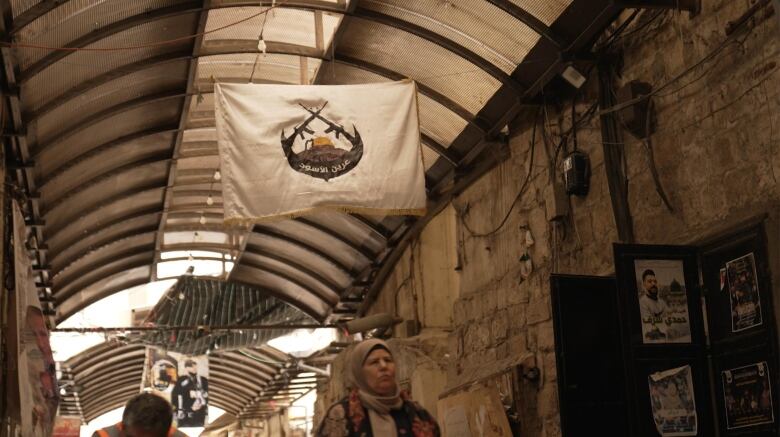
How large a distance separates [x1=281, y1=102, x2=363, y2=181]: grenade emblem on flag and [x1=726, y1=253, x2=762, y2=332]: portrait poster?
14.3 feet

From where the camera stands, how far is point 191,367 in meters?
24.3

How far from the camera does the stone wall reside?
25.8 feet

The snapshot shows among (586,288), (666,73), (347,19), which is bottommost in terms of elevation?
(586,288)

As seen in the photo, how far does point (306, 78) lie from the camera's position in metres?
13.8

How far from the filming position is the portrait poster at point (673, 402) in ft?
27.2

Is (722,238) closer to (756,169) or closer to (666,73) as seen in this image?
(756,169)

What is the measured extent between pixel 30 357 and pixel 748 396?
762cm

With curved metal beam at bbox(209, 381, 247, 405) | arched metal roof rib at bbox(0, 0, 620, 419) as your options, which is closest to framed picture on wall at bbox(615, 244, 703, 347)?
arched metal roof rib at bbox(0, 0, 620, 419)

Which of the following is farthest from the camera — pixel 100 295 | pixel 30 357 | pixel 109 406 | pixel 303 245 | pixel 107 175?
pixel 109 406

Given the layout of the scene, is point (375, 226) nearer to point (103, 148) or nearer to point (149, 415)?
point (103, 148)

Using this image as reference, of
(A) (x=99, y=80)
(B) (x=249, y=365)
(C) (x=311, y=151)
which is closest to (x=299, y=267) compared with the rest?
(A) (x=99, y=80)

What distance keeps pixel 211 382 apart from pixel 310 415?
4409 mm

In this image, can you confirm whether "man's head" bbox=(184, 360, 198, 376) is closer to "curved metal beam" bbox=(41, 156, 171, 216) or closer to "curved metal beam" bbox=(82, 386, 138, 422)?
"curved metal beam" bbox=(41, 156, 171, 216)

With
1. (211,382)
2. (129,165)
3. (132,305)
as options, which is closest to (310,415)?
(211,382)
